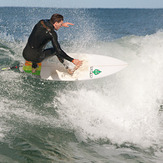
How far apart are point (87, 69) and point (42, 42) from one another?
69.6 inches

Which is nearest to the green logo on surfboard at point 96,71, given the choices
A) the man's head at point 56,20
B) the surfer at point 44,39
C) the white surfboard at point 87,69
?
the white surfboard at point 87,69

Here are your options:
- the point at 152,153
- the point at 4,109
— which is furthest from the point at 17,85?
the point at 152,153

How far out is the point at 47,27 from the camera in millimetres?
5270

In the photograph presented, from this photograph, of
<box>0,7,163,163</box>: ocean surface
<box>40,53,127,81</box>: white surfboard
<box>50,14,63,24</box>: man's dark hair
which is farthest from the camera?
<box>40,53,127,81</box>: white surfboard

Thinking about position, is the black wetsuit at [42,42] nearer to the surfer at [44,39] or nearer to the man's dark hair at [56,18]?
the surfer at [44,39]

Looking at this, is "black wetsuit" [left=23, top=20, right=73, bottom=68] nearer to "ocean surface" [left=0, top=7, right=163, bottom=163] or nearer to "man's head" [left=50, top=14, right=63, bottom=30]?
"man's head" [left=50, top=14, right=63, bottom=30]

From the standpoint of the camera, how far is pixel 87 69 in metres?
6.77

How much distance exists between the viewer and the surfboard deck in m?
6.62

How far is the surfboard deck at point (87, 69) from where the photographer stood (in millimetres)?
6617

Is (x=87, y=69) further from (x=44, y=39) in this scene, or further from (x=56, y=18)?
(x=56, y=18)

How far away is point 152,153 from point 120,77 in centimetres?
350

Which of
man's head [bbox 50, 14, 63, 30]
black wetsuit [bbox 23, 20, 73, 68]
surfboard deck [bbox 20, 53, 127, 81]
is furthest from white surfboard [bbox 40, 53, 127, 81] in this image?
man's head [bbox 50, 14, 63, 30]

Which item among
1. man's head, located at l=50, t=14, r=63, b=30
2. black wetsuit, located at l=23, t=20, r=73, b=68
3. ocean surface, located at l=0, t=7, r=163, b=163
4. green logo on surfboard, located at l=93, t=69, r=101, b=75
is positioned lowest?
ocean surface, located at l=0, t=7, r=163, b=163

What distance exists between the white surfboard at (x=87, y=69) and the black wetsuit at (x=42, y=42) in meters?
0.84
